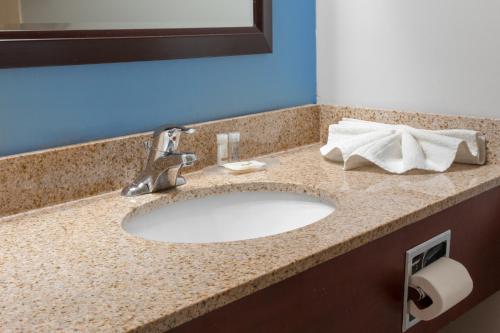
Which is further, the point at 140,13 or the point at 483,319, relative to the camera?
the point at 483,319

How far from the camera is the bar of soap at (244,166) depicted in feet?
4.43

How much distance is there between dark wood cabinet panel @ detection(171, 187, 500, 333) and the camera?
0.82 meters

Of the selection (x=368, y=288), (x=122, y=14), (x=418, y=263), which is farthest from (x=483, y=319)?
(x=122, y=14)

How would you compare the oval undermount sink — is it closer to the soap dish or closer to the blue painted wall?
the soap dish

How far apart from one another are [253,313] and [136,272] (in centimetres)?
17

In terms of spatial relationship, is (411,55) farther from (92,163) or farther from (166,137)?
(92,163)

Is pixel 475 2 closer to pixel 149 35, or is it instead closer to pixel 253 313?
pixel 149 35

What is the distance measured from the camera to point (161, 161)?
1201 mm

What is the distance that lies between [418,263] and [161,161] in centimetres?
53

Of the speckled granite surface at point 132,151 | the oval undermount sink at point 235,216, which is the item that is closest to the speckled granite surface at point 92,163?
the speckled granite surface at point 132,151

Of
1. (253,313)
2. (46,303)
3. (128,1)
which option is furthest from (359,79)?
(46,303)

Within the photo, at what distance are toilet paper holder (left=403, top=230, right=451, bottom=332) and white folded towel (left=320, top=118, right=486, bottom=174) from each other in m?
0.20

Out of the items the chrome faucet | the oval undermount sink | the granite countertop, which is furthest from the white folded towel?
the chrome faucet

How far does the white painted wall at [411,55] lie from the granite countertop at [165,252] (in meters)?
0.21
